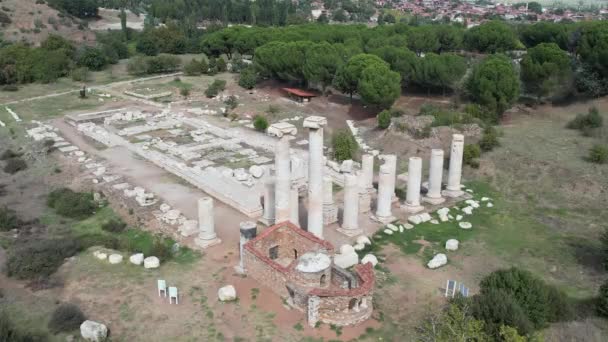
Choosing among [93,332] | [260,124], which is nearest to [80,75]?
[260,124]

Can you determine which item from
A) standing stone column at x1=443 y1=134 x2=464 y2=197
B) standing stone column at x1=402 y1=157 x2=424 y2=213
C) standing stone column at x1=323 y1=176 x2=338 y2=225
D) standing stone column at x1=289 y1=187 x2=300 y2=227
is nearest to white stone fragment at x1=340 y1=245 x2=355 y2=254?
standing stone column at x1=289 y1=187 x2=300 y2=227

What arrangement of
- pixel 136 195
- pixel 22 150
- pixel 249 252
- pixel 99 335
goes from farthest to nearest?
pixel 22 150, pixel 136 195, pixel 249 252, pixel 99 335

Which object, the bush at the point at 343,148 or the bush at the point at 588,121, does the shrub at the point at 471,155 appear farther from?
the bush at the point at 588,121

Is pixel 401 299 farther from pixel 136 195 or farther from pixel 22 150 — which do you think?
pixel 22 150

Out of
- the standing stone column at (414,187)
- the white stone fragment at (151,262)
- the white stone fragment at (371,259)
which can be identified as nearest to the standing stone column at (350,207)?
the white stone fragment at (371,259)

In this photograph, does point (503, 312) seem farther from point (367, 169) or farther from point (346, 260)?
point (367, 169)

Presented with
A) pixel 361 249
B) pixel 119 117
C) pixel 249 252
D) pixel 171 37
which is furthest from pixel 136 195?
pixel 171 37

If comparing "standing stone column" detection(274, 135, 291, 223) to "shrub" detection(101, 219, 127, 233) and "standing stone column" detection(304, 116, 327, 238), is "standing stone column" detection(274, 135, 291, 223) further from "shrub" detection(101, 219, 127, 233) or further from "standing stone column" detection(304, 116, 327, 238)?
"shrub" detection(101, 219, 127, 233)
